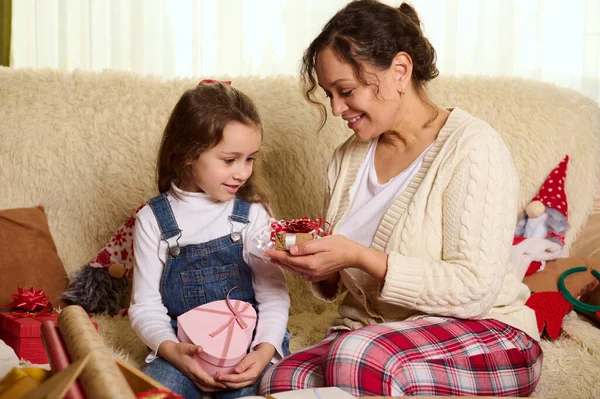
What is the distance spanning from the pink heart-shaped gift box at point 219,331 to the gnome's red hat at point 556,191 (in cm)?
112

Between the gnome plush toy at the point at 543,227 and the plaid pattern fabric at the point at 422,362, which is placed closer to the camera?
the plaid pattern fabric at the point at 422,362

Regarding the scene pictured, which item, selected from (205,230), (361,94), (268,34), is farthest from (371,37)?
(268,34)

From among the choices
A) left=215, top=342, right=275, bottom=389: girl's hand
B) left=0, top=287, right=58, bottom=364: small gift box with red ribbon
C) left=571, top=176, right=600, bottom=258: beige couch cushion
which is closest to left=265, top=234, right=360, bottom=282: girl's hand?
left=215, top=342, right=275, bottom=389: girl's hand

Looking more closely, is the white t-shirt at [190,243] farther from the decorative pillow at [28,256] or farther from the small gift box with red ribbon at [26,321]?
the decorative pillow at [28,256]

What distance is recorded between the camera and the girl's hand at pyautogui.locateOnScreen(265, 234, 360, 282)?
1.46 metres

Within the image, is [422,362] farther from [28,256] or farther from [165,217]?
[28,256]

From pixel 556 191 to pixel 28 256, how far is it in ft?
5.31

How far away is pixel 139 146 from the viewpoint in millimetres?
2277

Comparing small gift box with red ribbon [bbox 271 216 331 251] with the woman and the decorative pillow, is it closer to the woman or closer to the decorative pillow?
the woman

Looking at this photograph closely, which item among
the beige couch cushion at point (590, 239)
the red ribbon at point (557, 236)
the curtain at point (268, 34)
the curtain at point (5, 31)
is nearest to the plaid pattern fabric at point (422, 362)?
the red ribbon at point (557, 236)

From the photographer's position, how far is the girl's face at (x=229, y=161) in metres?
1.73

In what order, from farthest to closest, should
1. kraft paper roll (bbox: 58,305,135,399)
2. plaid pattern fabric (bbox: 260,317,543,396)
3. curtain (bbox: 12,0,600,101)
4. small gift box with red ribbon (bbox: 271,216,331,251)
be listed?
curtain (bbox: 12,0,600,101), small gift box with red ribbon (bbox: 271,216,331,251), plaid pattern fabric (bbox: 260,317,543,396), kraft paper roll (bbox: 58,305,135,399)

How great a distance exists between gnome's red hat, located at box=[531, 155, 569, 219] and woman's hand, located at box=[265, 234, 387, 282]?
3.24 ft

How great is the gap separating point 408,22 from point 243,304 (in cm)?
75
